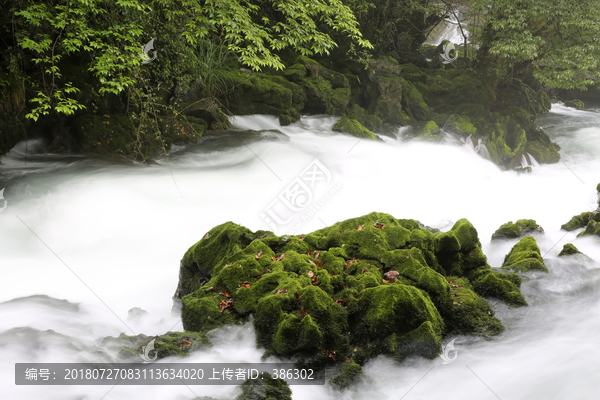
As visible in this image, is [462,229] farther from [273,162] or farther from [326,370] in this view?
[273,162]

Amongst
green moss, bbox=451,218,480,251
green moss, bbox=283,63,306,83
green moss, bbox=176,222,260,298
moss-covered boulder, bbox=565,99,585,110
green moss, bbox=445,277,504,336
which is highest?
moss-covered boulder, bbox=565,99,585,110

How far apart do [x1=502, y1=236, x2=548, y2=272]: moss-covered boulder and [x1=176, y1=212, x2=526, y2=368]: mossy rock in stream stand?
497mm

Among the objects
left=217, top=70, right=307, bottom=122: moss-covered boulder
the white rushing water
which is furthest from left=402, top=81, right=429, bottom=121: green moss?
left=217, top=70, right=307, bottom=122: moss-covered boulder

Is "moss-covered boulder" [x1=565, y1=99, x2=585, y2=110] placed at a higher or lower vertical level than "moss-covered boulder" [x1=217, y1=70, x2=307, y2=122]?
higher

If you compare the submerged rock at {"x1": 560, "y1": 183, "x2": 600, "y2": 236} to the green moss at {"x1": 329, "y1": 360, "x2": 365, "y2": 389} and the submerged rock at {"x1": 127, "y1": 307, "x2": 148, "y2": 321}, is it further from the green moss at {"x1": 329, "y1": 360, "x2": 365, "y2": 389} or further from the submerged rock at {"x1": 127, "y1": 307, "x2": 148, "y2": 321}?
the submerged rock at {"x1": 127, "y1": 307, "x2": 148, "y2": 321}

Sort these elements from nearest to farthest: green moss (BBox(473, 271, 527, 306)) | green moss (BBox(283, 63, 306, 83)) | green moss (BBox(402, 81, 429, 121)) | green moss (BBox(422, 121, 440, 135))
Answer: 1. green moss (BBox(473, 271, 527, 306))
2. green moss (BBox(283, 63, 306, 83))
3. green moss (BBox(422, 121, 440, 135))
4. green moss (BBox(402, 81, 429, 121))

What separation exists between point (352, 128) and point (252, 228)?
21.0 feet

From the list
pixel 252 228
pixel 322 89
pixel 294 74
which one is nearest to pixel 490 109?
pixel 322 89

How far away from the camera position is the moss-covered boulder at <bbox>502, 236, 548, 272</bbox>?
188 inches

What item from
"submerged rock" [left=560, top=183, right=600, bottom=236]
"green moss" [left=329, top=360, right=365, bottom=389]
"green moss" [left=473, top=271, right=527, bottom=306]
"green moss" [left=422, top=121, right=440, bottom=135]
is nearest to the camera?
"green moss" [left=329, top=360, right=365, bottom=389]

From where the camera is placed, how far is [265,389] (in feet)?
8.66

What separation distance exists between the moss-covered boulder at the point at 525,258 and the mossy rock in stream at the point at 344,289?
19.6 inches

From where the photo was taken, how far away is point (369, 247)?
4.30m

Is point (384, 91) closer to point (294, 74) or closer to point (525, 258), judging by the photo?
point (294, 74)
